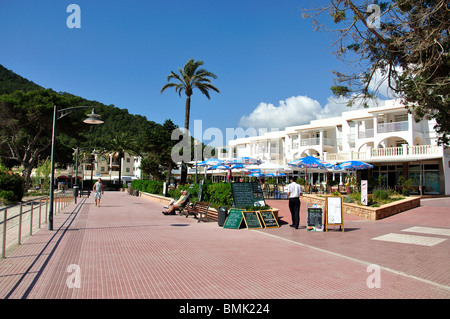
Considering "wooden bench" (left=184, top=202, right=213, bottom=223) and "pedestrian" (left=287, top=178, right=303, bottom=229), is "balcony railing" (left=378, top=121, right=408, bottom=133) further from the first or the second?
Answer: "wooden bench" (left=184, top=202, right=213, bottom=223)

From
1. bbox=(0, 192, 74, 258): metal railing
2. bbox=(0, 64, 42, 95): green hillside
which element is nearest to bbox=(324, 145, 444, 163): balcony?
bbox=(0, 192, 74, 258): metal railing

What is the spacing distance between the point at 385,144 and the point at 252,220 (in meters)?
26.4

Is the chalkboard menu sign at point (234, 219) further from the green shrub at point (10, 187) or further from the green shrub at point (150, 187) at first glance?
the green shrub at point (150, 187)

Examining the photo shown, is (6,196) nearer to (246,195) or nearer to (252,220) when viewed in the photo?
(246,195)

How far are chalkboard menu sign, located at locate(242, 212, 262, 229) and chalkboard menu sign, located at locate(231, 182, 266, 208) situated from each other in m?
1.52

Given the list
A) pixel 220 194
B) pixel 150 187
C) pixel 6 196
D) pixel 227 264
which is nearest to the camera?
pixel 227 264

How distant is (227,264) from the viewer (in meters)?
6.21

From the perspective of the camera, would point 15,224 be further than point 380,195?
No

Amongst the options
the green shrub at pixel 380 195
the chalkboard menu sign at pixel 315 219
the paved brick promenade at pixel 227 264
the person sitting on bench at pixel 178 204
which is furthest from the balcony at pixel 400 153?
the person sitting on bench at pixel 178 204

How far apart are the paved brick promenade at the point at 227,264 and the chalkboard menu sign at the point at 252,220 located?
2.13 ft

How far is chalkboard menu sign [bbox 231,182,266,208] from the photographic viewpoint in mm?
12898

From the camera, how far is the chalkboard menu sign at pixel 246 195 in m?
12.9

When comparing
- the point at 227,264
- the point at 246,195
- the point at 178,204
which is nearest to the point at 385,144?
the point at 246,195
